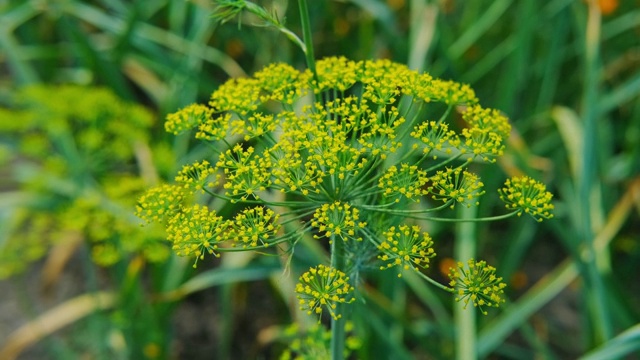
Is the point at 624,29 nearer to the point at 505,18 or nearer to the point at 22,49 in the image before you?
the point at 505,18

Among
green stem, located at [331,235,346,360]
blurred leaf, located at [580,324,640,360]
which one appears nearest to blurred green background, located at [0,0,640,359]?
blurred leaf, located at [580,324,640,360]

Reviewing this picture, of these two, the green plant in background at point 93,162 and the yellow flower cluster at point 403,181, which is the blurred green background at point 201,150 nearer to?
the green plant in background at point 93,162

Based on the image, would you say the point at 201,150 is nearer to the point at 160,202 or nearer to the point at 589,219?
the point at 589,219

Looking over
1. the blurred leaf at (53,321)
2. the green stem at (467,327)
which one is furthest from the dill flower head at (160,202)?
the blurred leaf at (53,321)

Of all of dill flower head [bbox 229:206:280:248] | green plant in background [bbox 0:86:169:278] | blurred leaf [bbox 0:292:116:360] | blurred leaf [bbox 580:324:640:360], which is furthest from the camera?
blurred leaf [bbox 0:292:116:360]

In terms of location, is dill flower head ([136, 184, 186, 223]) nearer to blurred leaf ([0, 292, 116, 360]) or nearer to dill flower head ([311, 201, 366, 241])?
Result: dill flower head ([311, 201, 366, 241])
